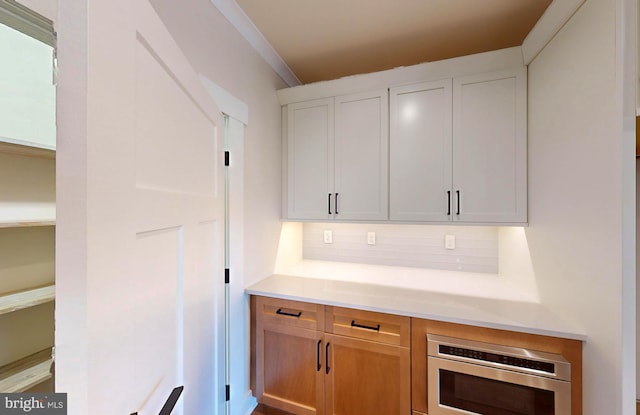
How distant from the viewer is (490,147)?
1621 millimetres

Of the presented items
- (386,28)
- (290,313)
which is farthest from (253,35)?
(290,313)

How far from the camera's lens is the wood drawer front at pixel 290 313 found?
1.55 metres

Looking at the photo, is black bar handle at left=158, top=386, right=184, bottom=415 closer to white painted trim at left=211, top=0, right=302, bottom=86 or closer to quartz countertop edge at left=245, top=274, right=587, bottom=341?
quartz countertop edge at left=245, top=274, right=587, bottom=341

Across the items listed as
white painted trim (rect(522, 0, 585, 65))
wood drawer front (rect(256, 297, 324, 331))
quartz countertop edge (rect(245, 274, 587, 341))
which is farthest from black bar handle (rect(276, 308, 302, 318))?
white painted trim (rect(522, 0, 585, 65))

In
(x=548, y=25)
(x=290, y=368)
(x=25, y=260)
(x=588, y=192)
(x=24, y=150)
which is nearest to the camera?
(x=24, y=150)

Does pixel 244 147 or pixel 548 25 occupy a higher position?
pixel 548 25

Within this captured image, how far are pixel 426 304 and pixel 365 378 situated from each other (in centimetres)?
57

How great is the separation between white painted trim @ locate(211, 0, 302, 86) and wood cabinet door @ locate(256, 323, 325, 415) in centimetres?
199

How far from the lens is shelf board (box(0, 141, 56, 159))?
43 cm

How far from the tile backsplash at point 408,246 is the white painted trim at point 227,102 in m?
1.28

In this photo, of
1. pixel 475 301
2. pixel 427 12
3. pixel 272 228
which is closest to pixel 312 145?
pixel 272 228

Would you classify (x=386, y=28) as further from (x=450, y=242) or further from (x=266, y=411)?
(x=266, y=411)

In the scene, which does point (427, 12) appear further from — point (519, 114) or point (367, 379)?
point (367, 379)

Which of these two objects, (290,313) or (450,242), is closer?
(290,313)
